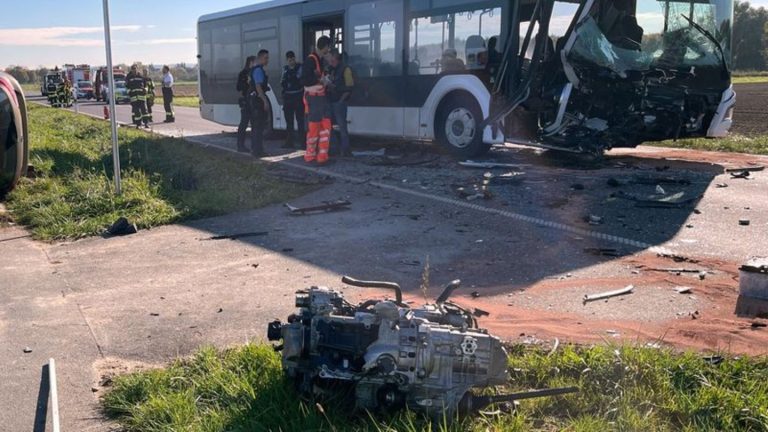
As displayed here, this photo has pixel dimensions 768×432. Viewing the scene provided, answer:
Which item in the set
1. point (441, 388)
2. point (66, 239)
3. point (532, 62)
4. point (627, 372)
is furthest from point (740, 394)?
point (532, 62)

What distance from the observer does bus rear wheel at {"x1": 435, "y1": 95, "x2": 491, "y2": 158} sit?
1214cm

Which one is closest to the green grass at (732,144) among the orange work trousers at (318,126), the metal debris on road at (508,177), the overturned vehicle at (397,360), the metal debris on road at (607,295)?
the metal debris on road at (508,177)

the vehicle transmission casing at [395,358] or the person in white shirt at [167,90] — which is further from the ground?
the person in white shirt at [167,90]

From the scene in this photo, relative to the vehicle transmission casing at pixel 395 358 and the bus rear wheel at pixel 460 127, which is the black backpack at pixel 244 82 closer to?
the bus rear wheel at pixel 460 127

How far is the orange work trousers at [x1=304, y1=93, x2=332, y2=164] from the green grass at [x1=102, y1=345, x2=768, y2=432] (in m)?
8.87

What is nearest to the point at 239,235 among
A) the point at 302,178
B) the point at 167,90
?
the point at 302,178

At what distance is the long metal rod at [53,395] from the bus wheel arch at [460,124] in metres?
9.02

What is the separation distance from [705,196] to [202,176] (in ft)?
24.4

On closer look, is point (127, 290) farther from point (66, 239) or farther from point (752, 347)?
point (752, 347)

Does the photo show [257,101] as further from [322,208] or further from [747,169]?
[747,169]

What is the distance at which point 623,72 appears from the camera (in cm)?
1048

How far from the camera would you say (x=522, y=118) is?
11.8 meters

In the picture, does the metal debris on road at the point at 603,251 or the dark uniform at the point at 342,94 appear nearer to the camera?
the metal debris on road at the point at 603,251

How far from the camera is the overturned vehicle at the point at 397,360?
324 cm
